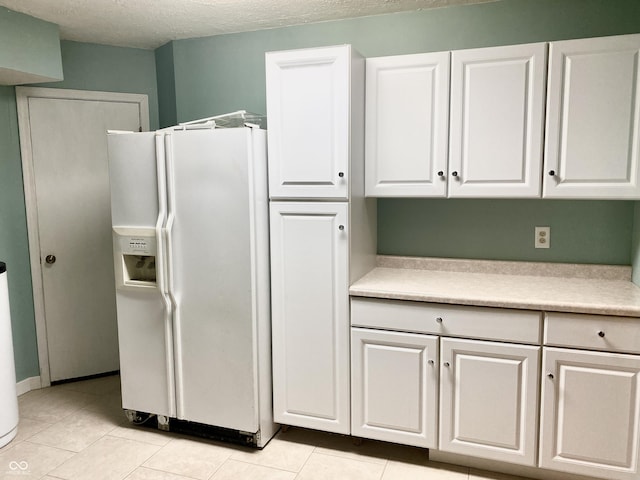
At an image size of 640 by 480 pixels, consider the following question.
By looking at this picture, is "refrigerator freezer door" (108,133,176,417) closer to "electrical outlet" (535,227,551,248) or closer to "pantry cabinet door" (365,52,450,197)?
"pantry cabinet door" (365,52,450,197)

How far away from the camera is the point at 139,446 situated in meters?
2.62

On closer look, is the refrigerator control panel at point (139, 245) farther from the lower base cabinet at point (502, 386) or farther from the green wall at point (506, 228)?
the green wall at point (506, 228)

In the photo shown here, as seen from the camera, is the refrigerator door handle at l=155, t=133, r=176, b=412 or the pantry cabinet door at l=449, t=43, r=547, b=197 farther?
the refrigerator door handle at l=155, t=133, r=176, b=412

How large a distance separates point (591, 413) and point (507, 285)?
0.65 m

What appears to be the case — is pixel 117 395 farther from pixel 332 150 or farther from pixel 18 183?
pixel 332 150

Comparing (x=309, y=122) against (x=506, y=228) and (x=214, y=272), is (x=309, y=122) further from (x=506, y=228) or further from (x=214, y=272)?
(x=506, y=228)

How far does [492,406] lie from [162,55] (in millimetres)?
3008

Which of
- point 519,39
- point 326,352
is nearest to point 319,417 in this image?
point 326,352

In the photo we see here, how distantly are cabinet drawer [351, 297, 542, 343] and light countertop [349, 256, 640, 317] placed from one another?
0.04 meters

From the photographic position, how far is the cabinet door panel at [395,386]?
7.63ft

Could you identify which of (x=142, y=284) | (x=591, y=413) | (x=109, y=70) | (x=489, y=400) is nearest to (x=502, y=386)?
(x=489, y=400)

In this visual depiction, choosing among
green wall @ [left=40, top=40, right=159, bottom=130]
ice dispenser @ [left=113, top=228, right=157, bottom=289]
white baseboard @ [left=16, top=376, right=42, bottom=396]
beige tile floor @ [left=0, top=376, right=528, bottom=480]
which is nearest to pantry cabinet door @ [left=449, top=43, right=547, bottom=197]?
beige tile floor @ [left=0, top=376, right=528, bottom=480]

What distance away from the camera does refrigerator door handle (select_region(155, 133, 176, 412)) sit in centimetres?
249

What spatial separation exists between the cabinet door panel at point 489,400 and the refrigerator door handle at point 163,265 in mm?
1418
